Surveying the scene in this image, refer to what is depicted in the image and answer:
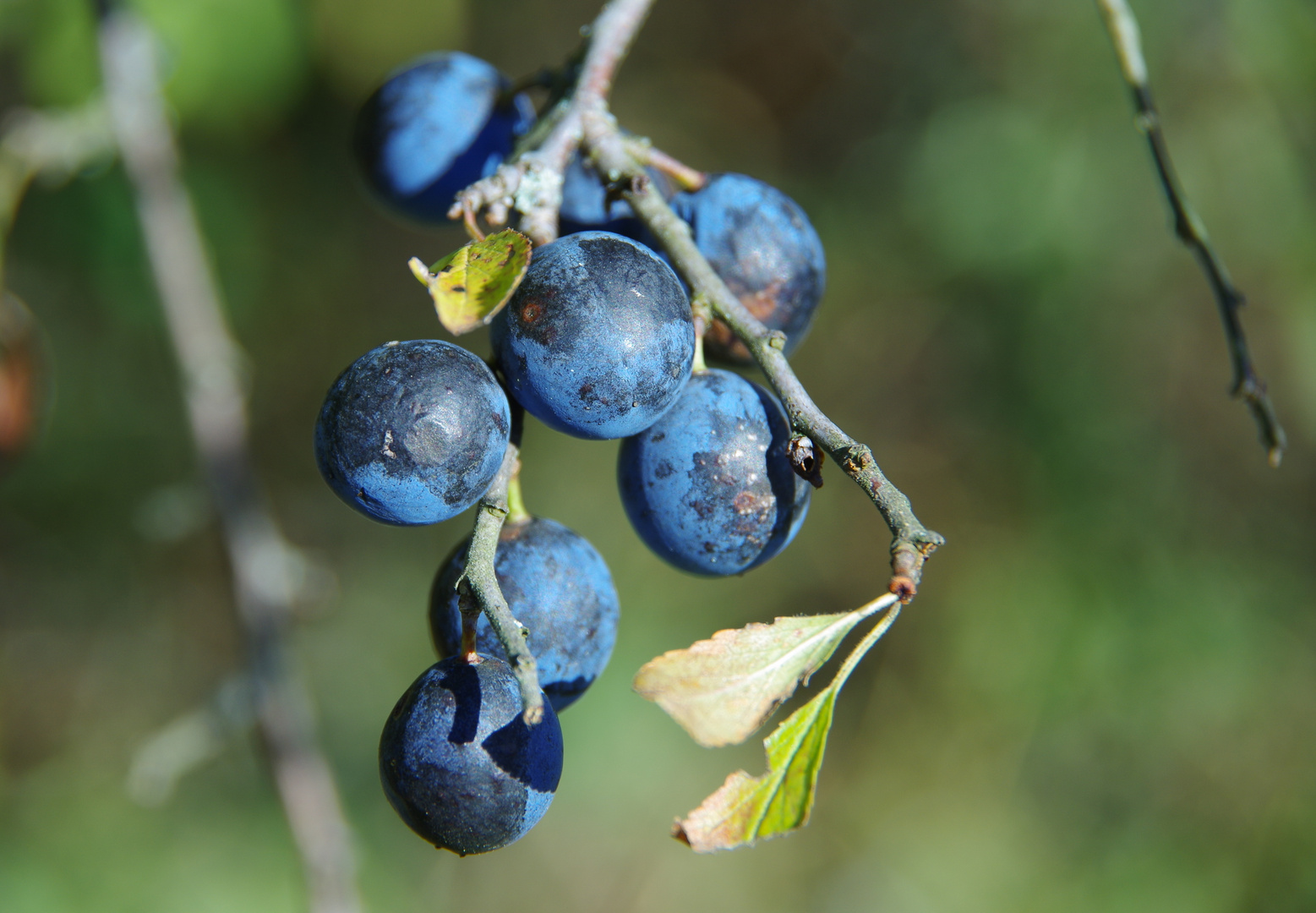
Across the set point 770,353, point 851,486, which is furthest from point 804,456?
point 851,486

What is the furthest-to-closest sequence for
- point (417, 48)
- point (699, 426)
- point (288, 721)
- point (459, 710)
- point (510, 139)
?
1. point (417, 48)
2. point (288, 721)
3. point (510, 139)
4. point (699, 426)
5. point (459, 710)

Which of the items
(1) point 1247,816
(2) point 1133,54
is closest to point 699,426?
(2) point 1133,54

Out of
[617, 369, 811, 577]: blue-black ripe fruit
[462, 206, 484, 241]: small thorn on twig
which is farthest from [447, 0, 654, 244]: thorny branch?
Answer: [617, 369, 811, 577]: blue-black ripe fruit

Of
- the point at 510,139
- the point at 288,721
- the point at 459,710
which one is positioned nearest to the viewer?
the point at 459,710

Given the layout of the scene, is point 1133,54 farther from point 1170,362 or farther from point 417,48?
point 417,48

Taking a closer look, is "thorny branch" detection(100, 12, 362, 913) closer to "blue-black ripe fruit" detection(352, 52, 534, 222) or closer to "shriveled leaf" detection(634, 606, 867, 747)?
"blue-black ripe fruit" detection(352, 52, 534, 222)

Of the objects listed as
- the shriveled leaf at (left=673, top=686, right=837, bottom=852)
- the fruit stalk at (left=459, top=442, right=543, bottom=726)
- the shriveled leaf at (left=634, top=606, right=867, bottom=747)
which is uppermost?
the fruit stalk at (left=459, top=442, right=543, bottom=726)
